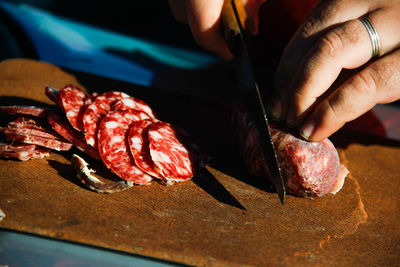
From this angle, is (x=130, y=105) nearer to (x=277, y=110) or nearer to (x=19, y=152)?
(x=19, y=152)

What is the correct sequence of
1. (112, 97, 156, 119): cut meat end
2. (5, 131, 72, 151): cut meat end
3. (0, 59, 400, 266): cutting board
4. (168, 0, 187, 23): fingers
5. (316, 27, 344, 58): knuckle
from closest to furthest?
(0, 59, 400, 266): cutting board < (316, 27, 344, 58): knuckle < (5, 131, 72, 151): cut meat end < (112, 97, 156, 119): cut meat end < (168, 0, 187, 23): fingers

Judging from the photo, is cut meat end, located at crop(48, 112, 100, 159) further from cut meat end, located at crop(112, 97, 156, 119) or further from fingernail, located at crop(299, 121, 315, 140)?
fingernail, located at crop(299, 121, 315, 140)

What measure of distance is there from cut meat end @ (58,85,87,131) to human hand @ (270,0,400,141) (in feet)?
2.89

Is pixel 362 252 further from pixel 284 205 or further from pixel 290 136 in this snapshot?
pixel 290 136

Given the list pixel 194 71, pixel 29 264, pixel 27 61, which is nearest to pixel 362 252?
pixel 29 264

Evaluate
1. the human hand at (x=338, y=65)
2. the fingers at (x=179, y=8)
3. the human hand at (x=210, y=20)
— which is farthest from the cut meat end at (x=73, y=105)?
the human hand at (x=338, y=65)

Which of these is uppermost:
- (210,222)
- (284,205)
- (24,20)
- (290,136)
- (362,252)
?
(24,20)

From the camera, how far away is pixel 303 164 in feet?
5.20

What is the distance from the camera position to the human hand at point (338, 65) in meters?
1.51

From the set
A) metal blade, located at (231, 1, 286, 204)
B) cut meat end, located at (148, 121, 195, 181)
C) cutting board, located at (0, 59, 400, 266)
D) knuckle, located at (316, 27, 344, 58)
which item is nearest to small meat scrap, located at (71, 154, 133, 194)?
cutting board, located at (0, 59, 400, 266)

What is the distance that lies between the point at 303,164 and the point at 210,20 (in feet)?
2.68

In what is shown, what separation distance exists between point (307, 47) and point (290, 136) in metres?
0.37

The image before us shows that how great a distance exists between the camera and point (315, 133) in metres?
1.58

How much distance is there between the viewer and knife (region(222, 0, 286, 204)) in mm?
1559
